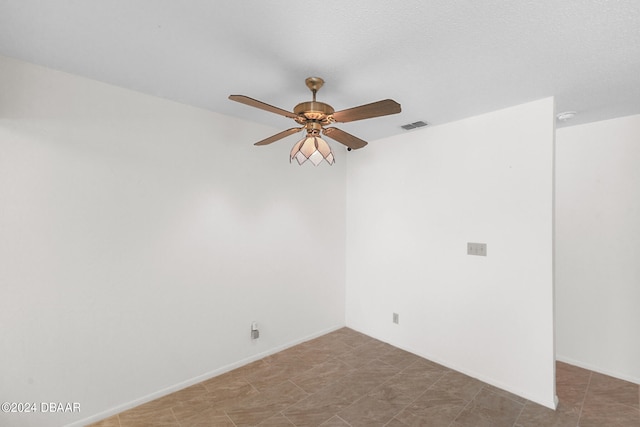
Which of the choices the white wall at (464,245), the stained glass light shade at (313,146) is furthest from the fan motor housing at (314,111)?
the white wall at (464,245)

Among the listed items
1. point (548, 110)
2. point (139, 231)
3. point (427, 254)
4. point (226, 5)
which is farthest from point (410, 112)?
point (139, 231)

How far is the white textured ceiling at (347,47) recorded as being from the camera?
1396 millimetres

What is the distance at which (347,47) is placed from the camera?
169cm

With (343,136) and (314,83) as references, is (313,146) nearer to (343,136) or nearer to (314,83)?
(343,136)

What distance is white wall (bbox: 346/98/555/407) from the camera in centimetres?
243

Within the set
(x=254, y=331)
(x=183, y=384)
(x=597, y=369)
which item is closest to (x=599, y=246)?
(x=597, y=369)

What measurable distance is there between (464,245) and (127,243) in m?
3.08

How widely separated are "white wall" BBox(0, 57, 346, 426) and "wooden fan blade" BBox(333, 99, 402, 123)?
1.50 m

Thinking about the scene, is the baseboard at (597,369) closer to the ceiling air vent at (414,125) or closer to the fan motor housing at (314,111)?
the ceiling air vent at (414,125)

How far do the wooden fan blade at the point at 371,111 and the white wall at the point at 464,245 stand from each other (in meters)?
1.63

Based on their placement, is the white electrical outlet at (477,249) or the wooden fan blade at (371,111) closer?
the wooden fan blade at (371,111)

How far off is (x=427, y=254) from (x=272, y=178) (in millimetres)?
1931

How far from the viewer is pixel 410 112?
9.02 feet

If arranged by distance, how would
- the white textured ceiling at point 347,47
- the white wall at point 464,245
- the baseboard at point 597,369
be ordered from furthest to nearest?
the baseboard at point 597,369 < the white wall at point 464,245 < the white textured ceiling at point 347,47
